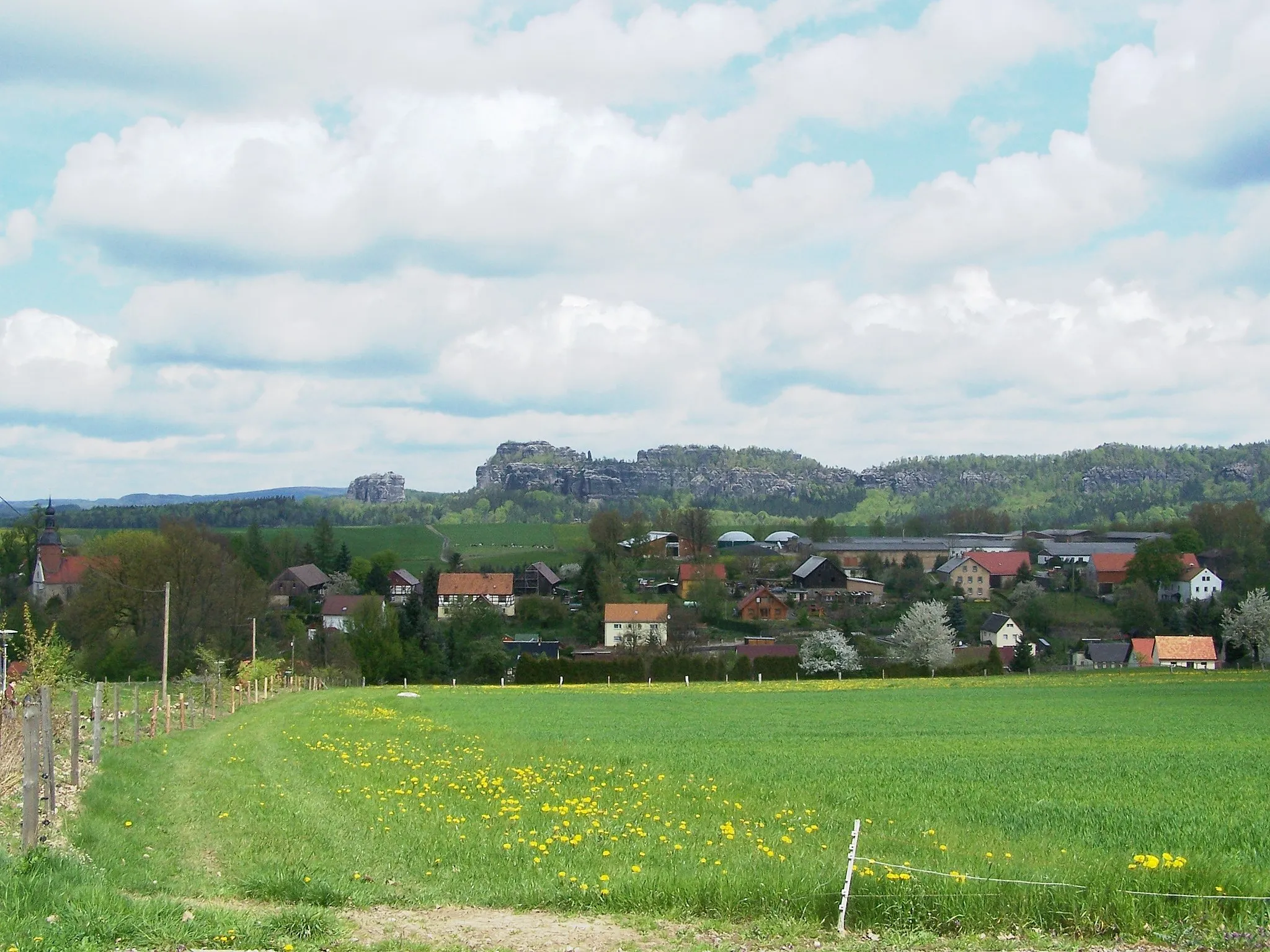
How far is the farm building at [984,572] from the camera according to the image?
136m

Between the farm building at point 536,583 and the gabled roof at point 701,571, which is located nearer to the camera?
the gabled roof at point 701,571

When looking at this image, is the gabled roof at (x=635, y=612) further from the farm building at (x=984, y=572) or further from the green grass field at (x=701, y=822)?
the green grass field at (x=701, y=822)

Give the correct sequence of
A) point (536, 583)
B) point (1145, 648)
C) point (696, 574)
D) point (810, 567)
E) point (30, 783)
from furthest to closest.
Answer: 1. point (536, 583)
2. point (810, 567)
3. point (696, 574)
4. point (1145, 648)
5. point (30, 783)

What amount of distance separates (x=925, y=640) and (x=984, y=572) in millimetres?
51261

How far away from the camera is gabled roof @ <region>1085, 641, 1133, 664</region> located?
9550cm

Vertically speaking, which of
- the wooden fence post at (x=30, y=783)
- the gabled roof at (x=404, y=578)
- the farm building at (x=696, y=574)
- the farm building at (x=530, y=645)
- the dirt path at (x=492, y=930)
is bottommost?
the farm building at (x=530, y=645)

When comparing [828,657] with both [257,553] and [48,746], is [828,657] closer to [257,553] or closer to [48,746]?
[257,553]

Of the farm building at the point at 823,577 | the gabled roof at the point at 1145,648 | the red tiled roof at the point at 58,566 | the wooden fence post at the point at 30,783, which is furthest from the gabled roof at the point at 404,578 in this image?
the wooden fence post at the point at 30,783

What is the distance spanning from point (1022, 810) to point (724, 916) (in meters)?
7.75

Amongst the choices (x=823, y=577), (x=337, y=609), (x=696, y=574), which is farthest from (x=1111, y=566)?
(x=337, y=609)

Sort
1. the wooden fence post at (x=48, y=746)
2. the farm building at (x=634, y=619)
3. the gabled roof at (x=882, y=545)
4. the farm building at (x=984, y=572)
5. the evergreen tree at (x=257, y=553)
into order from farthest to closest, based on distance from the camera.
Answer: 1. the gabled roof at (x=882, y=545)
2. the farm building at (x=984, y=572)
3. the evergreen tree at (x=257, y=553)
4. the farm building at (x=634, y=619)
5. the wooden fence post at (x=48, y=746)

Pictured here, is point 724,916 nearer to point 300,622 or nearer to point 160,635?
point 160,635

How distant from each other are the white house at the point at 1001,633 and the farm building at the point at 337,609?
6103 cm

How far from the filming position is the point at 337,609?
393 ft
